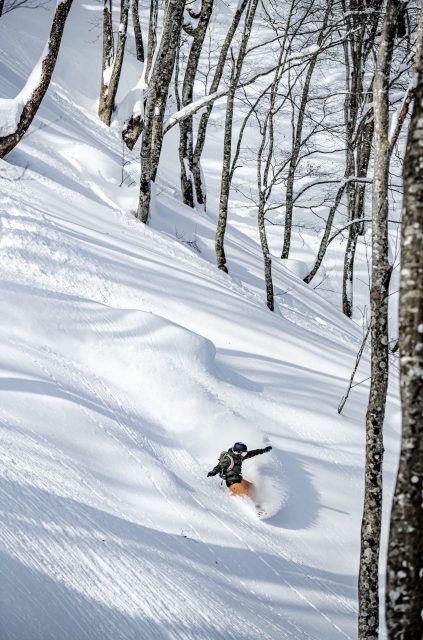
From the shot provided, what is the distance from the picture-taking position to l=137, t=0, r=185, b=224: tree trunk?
9.33m

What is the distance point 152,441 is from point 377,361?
187cm

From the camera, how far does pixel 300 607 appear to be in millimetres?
4602

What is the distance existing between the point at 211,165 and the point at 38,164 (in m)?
12.1

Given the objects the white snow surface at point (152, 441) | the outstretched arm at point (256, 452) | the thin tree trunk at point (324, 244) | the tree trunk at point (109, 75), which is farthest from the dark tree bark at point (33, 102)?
the thin tree trunk at point (324, 244)

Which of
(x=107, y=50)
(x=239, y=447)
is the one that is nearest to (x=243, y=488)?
(x=239, y=447)

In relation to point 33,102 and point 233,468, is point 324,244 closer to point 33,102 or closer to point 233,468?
point 33,102

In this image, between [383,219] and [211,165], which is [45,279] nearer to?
[383,219]

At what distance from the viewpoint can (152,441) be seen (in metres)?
5.36

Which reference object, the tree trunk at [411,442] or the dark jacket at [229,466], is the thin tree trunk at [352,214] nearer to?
the dark jacket at [229,466]

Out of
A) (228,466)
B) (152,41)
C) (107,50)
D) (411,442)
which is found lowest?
(228,466)

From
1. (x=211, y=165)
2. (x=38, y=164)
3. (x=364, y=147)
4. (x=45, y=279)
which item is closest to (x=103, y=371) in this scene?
(x=45, y=279)

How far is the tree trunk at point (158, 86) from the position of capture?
9.33m

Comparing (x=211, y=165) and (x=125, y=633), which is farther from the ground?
(x=211, y=165)

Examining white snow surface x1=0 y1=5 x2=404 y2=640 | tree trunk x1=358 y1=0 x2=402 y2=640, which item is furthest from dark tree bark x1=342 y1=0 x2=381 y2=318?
tree trunk x1=358 y1=0 x2=402 y2=640
